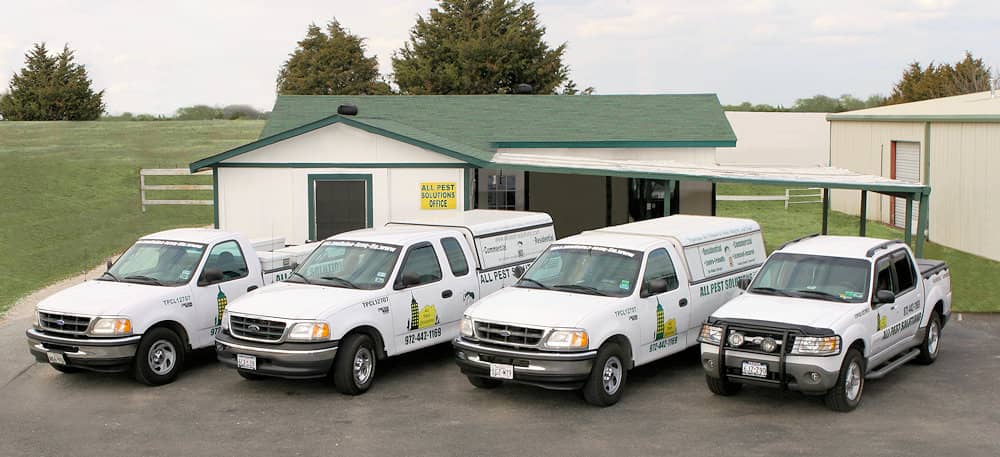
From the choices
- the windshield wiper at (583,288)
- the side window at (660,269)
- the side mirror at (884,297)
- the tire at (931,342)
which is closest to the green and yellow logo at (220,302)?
→ the windshield wiper at (583,288)

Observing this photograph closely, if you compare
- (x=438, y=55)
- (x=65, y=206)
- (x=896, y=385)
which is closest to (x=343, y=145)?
(x=896, y=385)

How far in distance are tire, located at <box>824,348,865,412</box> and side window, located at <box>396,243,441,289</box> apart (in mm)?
5026

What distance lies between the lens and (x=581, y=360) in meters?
11.1

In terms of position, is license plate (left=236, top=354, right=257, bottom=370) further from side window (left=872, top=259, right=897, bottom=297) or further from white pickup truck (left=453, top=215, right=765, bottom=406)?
side window (left=872, top=259, right=897, bottom=297)

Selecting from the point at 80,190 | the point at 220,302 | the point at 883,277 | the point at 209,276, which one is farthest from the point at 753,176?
the point at 80,190

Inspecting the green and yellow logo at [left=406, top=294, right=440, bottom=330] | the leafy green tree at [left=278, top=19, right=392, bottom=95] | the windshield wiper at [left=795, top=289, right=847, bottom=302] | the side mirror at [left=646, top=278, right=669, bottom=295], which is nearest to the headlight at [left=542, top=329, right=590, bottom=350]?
the side mirror at [left=646, top=278, right=669, bottom=295]

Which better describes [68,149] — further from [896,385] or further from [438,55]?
[896,385]

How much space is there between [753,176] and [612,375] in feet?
26.0

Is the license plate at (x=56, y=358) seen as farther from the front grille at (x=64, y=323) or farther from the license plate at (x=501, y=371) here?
the license plate at (x=501, y=371)

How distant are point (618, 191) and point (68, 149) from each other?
2962 centimetres

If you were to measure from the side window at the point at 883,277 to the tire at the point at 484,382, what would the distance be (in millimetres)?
4545

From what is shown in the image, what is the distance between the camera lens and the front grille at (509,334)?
11.2m

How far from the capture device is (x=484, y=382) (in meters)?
12.2

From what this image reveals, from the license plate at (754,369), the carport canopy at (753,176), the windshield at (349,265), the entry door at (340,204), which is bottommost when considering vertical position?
the license plate at (754,369)
